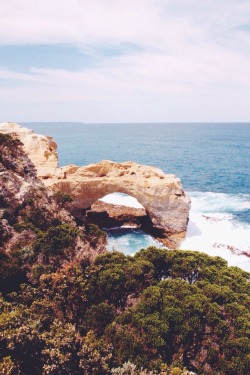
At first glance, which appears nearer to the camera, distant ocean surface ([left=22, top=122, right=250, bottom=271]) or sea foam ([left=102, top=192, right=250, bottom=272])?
sea foam ([left=102, top=192, right=250, bottom=272])

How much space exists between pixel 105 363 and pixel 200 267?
9075 mm

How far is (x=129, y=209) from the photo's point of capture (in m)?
51.6

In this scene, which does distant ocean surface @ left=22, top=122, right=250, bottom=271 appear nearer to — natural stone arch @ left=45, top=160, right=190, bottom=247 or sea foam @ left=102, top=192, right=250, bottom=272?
sea foam @ left=102, top=192, right=250, bottom=272

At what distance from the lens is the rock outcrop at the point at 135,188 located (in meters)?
45.0

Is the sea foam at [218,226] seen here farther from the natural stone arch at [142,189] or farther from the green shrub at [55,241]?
the green shrub at [55,241]

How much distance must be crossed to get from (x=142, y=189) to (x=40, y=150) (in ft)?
65.5

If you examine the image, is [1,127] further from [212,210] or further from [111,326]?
[111,326]

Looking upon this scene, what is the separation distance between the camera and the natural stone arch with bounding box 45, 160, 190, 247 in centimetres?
4503

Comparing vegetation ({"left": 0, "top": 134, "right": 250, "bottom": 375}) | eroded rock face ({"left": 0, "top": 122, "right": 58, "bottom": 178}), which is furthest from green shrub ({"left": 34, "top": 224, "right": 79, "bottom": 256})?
eroded rock face ({"left": 0, "top": 122, "right": 58, "bottom": 178})

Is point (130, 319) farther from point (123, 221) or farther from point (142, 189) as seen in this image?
point (123, 221)

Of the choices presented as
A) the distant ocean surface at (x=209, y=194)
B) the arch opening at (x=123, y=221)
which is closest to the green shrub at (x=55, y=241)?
the distant ocean surface at (x=209, y=194)

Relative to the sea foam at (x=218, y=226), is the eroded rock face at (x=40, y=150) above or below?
above

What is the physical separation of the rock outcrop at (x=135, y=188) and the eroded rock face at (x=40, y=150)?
16 centimetres

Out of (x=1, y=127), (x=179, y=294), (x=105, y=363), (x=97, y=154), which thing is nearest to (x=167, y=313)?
(x=179, y=294)
